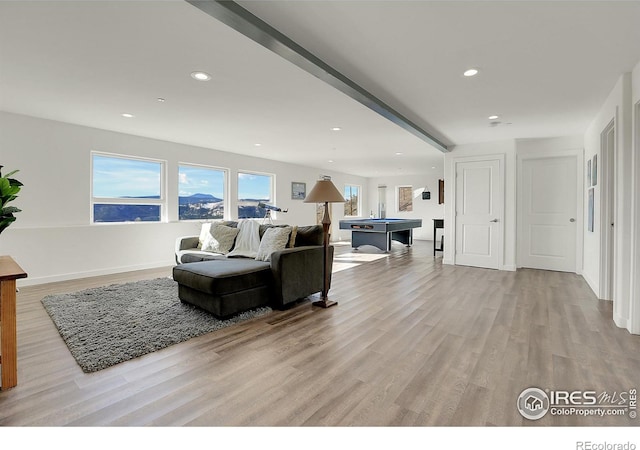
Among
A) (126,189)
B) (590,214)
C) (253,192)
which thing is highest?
(253,192)

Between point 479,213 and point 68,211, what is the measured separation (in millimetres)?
6797

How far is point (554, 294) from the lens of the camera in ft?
12.9

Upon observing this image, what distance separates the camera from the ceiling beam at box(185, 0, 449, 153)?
6.09 feet

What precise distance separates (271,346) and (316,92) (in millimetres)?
2538

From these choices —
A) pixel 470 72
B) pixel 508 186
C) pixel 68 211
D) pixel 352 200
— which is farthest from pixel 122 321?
pixel 352 200

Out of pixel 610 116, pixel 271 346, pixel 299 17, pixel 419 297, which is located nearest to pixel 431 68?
pixel 299 17

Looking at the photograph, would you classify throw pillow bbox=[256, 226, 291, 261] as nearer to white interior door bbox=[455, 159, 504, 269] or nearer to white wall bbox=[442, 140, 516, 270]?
white interior door bbox=[455, 159, 504, 269]

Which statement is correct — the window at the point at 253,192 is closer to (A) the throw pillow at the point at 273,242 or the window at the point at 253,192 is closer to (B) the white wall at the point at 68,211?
(B) the white wall at the point at 68,211

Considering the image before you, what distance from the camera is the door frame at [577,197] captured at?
16.8ft

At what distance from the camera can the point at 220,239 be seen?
471cm

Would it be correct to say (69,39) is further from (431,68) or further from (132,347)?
(431,68)

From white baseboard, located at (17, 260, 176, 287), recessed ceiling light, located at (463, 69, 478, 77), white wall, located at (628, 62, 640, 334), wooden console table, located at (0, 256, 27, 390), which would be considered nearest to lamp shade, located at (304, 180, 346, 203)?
recessed ceiling light, located at (463, 69, 478, 77)

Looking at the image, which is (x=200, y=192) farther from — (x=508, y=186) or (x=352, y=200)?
(x=352, y=200)

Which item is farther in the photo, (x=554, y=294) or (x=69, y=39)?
(x=554, y=294)
